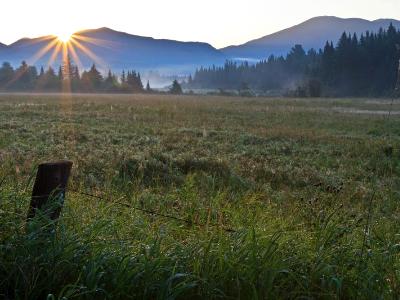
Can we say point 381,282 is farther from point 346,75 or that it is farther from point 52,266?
point 346,75

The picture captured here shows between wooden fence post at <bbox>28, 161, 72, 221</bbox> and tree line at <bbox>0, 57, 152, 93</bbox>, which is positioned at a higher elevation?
tree line at <bbox>0, 57, 152, 93</bbox>

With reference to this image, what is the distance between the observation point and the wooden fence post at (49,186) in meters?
4.27

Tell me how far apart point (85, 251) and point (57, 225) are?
469mm

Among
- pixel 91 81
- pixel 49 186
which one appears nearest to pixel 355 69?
pixel 91 81

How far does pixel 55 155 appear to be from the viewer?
43.1ft

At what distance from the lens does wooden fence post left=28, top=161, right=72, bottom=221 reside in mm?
4273

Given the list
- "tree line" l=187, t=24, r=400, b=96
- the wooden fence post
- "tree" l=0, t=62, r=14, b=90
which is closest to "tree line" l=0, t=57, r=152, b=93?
"tree" l=0, t=62, r=14, b=90

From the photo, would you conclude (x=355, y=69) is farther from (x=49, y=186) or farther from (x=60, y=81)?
(x=49, y=186)

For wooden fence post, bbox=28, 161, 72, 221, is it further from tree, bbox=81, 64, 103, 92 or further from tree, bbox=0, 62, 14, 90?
tree, bbox=0, 62, 14, 90

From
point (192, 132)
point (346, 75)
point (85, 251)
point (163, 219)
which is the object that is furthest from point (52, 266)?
point (346, 75)

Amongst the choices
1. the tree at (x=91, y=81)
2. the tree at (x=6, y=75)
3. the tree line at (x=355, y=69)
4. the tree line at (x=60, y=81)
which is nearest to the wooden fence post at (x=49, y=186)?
the tree line at (x=355, y=69)

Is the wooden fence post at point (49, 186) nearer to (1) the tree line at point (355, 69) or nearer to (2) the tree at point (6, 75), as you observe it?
(1) the tree line at point (355, 69)

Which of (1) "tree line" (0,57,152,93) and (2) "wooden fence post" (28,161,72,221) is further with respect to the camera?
(1) "tree line" (0,57,152,93)

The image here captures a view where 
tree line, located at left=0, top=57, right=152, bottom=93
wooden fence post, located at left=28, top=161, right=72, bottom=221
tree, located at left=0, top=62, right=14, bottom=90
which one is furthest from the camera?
tree, located at left=0, top=62, right=14, bottom=90
